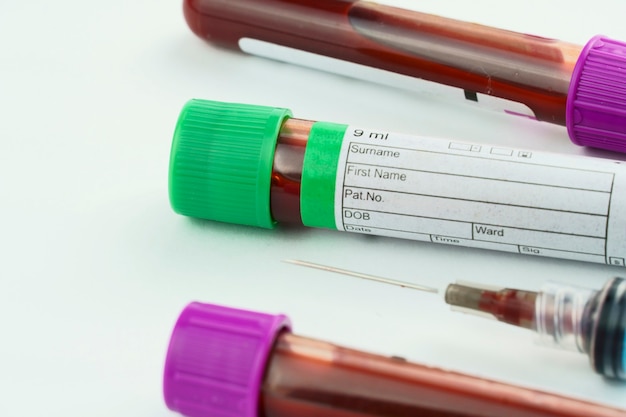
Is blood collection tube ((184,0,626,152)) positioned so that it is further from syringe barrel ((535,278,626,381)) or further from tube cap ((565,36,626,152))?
syringe barrel ((535,278,626,381))

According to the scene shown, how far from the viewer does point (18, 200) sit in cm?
86

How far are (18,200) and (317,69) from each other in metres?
0.28

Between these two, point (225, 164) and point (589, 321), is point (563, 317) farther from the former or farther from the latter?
point (225, 164)

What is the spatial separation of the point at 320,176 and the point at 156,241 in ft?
0.45

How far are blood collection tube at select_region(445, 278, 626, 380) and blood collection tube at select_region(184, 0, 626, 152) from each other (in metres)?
0.19

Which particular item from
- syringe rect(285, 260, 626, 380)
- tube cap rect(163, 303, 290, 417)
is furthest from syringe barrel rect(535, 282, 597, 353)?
tube cap rect(163, 303, 290, 417)

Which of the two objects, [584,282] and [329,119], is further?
[329,119]

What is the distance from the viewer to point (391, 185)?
0.77m

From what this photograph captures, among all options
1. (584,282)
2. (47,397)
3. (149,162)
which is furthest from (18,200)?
(584,282)

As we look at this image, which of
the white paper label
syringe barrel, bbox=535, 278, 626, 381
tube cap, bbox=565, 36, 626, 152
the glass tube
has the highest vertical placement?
tube cap, bbox=565, 36, 626, 152

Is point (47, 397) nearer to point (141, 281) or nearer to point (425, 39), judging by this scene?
point (141, 281)

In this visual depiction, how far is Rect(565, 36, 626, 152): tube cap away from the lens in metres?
0.81

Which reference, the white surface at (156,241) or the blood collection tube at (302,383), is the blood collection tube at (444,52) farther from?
the blood collection tube at (302,383)

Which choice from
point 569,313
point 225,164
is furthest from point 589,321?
point 225,164
